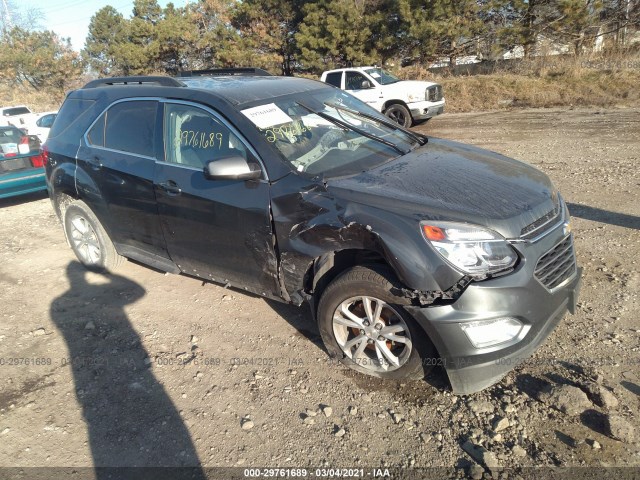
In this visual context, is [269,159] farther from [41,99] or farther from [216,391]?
[41,99]

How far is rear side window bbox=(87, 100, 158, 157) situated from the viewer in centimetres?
395

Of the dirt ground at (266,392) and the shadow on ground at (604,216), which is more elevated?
the shadow on ground at (604,216)

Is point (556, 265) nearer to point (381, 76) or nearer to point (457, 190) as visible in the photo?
point (457, 190)

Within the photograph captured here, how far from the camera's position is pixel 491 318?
8.41 feet

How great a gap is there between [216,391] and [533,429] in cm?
197

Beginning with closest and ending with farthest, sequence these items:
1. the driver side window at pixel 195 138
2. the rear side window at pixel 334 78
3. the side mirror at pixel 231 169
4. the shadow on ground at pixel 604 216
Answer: the side mirror at pixel 231 169 < the driver side window at pixel 195 138 < the shadow on ground at pixel 604 216 < the rear side window at pixel 334 78

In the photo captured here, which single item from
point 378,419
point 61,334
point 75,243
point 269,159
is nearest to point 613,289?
point 378,419

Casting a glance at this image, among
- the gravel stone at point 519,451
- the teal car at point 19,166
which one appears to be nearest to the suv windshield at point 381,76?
the teal car at point 19,166

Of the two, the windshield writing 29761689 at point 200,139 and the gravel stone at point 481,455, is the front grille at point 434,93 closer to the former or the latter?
the windshield writing 29761689 at point 200,139

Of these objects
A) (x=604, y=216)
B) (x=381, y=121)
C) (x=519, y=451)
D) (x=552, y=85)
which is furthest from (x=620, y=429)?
(x=552, y=85)

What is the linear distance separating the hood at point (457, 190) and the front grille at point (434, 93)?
35.9 ft

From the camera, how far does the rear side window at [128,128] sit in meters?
3.95

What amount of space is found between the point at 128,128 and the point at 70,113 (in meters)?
1.19

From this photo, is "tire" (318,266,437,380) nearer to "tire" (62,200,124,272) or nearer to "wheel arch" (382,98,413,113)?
"tire" (62,200,124,272)
